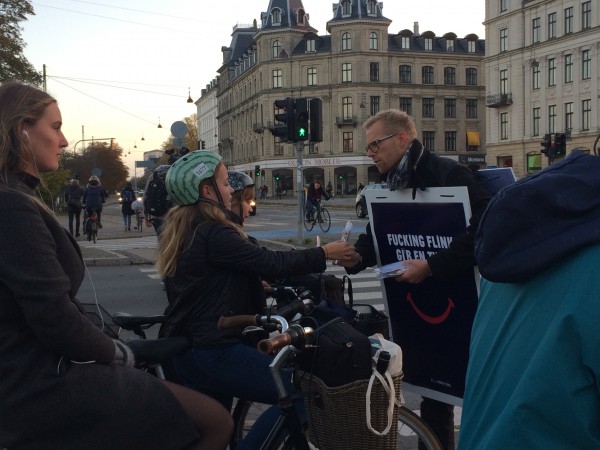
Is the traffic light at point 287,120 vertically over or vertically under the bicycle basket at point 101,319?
over

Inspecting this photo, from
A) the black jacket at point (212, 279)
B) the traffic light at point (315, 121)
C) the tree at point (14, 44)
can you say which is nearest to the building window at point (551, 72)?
the tree at point (14, 44)

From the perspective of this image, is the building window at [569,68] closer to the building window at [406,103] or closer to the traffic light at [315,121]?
the building window at [406,103]

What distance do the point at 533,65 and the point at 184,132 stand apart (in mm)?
46916

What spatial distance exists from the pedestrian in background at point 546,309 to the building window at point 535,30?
6131 centimetres

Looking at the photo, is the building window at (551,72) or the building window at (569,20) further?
the building window at (551,72)

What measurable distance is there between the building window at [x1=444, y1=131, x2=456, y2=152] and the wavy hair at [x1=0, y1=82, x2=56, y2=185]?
3139 inches

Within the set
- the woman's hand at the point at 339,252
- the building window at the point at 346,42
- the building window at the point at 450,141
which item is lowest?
the woman's hand at the point at 339,252

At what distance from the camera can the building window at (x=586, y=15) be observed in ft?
174

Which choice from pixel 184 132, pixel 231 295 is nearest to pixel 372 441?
pixel 231 295

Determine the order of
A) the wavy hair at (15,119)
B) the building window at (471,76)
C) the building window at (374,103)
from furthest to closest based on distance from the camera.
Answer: the building window at (471,76)
the building window at (374,103)
the wavy hair at (15,119)

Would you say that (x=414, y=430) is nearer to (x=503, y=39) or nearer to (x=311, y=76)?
(x=503, y=39)

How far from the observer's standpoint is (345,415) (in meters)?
2.36

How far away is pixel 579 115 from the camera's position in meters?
53.8

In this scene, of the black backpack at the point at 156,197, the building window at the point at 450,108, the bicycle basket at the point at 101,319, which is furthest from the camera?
the building window at the point at 450,108
